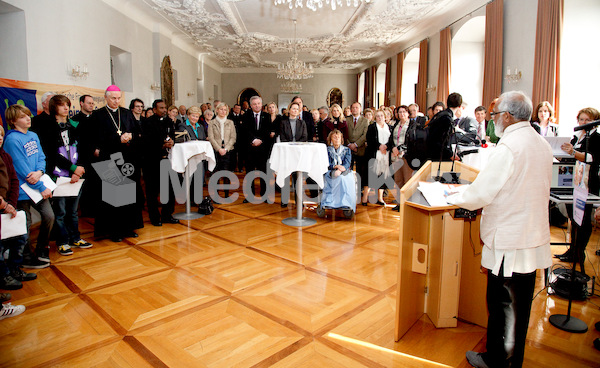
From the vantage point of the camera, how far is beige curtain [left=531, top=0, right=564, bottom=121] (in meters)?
5.80

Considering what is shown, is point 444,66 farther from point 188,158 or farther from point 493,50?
point 188,158

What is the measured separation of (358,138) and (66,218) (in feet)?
14.1

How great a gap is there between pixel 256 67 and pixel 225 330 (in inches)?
686

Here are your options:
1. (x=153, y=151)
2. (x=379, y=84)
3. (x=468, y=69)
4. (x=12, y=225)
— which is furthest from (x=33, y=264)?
(x=379, y=84)

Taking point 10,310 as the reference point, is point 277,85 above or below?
above

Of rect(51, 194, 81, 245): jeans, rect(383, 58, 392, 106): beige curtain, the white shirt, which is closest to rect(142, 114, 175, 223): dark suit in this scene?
rect(51, 194, 81, 245): jeans

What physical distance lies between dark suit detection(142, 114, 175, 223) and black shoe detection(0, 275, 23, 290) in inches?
78.9

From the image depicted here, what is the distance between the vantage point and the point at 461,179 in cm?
259

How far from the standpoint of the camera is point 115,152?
14.1 ft

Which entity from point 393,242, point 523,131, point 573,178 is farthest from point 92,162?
point 573,178

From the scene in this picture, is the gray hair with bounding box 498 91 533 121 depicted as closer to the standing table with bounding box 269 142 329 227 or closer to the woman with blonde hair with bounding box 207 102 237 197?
the standing table with bounding box 269 142 329 227

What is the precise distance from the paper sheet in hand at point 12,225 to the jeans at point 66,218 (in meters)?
0.99

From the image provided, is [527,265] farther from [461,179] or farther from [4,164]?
[4,164]

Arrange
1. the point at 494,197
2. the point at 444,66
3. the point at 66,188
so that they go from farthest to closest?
the point at 444,66 < the point at 66,188 < the point at 494,197
